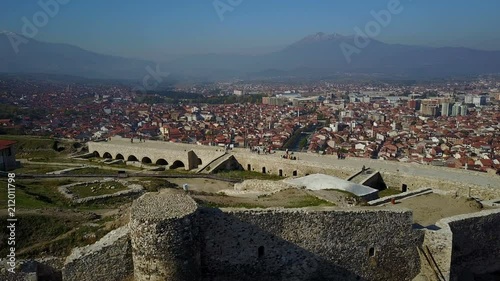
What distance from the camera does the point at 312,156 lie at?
30.1m

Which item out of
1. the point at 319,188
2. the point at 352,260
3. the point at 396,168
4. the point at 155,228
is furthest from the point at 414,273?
the point at 396,168

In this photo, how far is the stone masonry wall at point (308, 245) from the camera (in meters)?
11.0

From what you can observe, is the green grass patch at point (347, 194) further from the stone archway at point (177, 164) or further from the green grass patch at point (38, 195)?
the stone archway at point (177, 164)

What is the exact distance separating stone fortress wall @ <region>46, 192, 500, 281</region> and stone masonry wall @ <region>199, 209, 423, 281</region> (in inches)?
1.0

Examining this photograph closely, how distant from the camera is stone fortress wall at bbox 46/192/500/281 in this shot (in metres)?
9.84

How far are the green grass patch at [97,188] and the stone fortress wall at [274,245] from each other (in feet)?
27.4

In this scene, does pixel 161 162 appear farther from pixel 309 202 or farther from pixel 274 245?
pixel 274 245

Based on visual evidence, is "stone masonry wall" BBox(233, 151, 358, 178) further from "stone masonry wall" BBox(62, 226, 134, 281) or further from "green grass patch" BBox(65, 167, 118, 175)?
"stone masonry wall" BBox(62, 226, 134, 281)

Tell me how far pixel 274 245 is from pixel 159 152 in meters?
25.2

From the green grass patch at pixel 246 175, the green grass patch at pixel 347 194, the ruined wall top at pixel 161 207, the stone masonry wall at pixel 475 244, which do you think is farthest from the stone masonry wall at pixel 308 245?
the green grass patch at pixel 246 175

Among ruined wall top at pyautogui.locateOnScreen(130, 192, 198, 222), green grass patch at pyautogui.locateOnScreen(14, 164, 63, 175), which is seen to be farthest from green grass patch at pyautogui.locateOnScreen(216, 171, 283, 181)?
ruined wall top at pyautogui.locateOnScreen(130, 192, 198, 222)

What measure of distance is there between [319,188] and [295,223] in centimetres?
706

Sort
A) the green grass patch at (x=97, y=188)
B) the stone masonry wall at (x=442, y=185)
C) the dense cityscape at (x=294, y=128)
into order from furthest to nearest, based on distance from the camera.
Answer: the dense cityscape at (x=294, y=128) → the stone masonry wall at (x=442, y=185) → the green grass patch at (x=97, y=188)

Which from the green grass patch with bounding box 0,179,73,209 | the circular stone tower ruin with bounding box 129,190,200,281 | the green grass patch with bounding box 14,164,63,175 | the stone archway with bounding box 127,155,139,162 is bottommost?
the stone archway with bounding box 127,155,139,162
